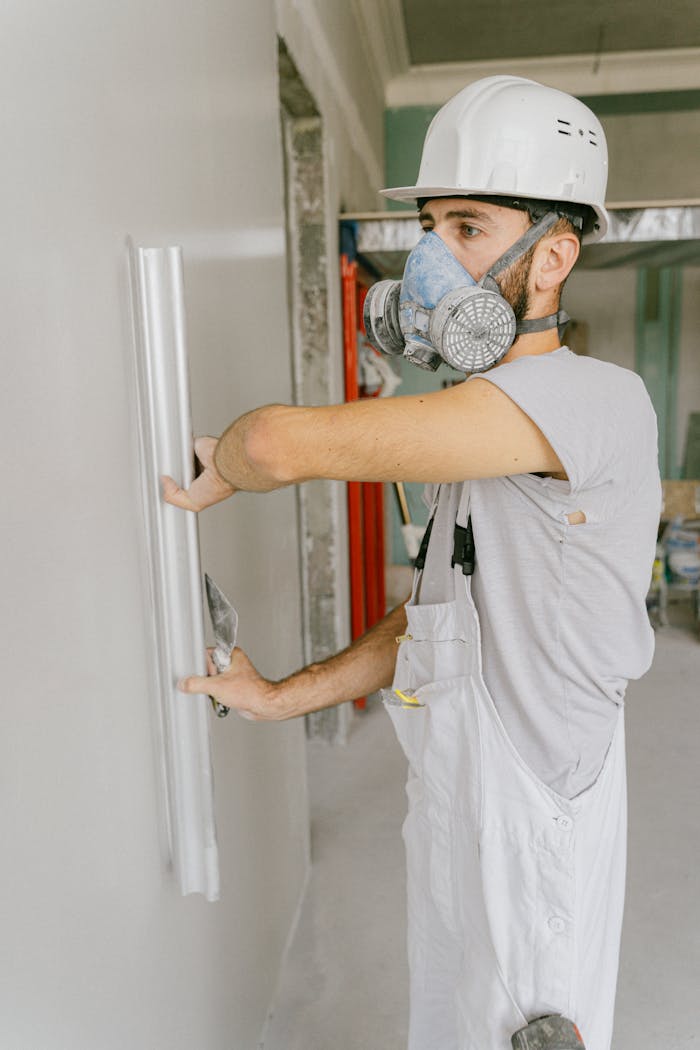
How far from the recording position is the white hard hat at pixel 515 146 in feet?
4.26

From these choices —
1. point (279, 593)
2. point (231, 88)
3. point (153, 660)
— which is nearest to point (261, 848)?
point (279, 593)

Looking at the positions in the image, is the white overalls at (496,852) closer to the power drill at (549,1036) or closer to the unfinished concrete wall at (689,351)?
the power drill at (549,1036)

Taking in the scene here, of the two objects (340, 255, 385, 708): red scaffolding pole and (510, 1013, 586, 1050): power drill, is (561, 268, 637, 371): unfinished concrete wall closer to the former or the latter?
(340, 255, 385, 708): red scaffolding pole

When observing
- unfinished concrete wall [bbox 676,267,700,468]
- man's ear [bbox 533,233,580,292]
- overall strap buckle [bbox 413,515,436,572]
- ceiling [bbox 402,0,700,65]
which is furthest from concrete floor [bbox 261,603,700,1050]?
ceiling [bbox 402,0,700,65]

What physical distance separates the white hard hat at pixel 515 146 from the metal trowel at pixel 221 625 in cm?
72

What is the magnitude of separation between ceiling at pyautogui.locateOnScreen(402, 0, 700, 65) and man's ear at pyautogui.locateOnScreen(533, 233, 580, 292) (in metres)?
4.83

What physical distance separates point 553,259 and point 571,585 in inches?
20.7

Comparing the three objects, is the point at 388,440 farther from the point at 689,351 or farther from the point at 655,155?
the point at 655,155

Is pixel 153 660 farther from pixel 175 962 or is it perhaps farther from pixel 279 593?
pixel 279 593

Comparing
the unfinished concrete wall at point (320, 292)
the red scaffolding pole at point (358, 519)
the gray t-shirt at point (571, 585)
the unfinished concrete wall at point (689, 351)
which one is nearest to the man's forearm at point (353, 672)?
the gray t-shirt at point (571, 585)

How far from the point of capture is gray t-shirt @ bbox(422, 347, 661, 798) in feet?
3.95

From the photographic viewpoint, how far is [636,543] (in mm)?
1295

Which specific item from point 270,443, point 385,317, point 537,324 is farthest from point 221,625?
point 537,324

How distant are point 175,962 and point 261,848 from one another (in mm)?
679
